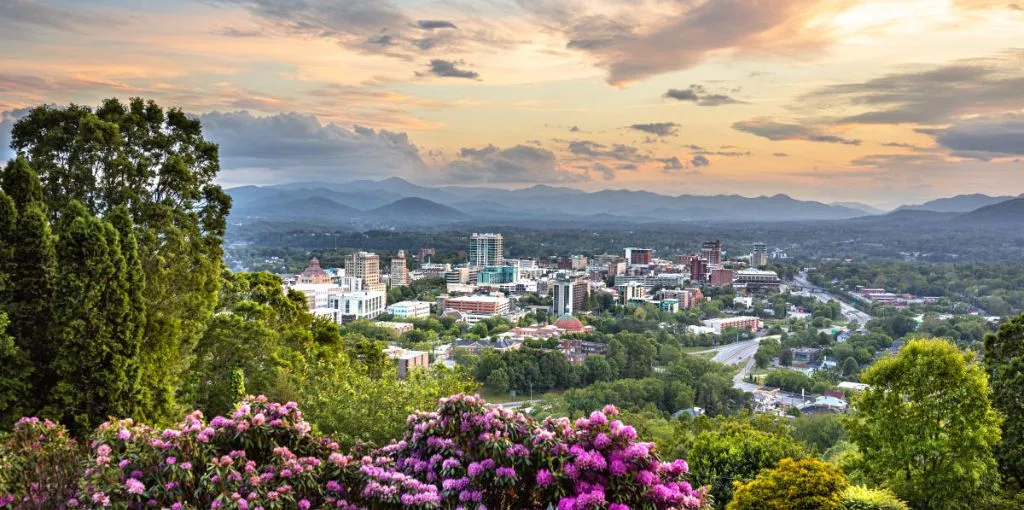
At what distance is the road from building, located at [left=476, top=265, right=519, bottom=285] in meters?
28.2

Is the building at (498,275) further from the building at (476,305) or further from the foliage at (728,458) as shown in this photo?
the foliage at (728,458)

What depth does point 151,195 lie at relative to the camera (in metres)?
8.76

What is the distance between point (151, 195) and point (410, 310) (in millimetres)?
44953

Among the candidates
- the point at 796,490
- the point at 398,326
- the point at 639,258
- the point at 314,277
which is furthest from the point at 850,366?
the point at 639,258

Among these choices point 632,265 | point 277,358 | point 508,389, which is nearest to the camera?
point 277,358

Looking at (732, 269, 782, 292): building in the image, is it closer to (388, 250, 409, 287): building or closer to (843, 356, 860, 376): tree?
(388, 250, 409, 287): building

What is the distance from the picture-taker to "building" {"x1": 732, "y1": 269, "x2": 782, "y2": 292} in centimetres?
7300

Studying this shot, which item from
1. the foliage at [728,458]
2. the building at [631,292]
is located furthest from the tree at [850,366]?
the foliage at [728,458]

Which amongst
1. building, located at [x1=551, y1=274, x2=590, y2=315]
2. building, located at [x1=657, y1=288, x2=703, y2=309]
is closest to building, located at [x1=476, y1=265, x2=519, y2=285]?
building, located at [x1=551, y1=274, x2=590, y2=315]

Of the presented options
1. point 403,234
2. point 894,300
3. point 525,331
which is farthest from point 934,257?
point 403,234

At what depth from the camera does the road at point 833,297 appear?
5419cm

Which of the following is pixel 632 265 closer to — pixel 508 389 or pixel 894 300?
pixel 894 300

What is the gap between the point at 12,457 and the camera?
4.31 metres

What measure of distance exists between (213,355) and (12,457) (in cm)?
578
